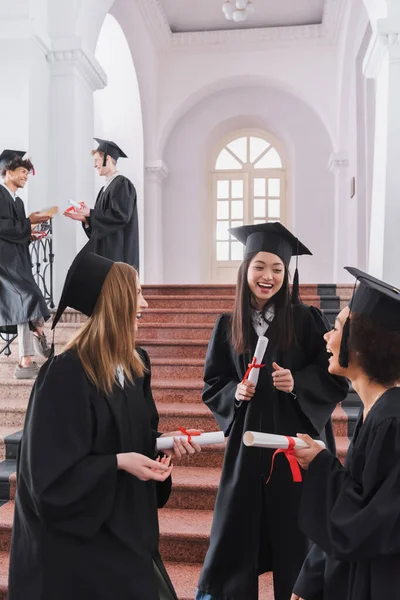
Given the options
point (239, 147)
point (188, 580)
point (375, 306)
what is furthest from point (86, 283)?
point (239, 147)

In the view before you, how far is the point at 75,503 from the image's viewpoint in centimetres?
177

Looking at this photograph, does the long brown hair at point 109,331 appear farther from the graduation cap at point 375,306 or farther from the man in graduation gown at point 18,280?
the man in graduation gown at point 18,280

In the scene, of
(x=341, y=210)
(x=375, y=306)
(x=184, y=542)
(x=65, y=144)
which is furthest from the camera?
(x=341, y=210)

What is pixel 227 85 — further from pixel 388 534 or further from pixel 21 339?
pixel 388 534

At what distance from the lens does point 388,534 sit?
4.95 ft

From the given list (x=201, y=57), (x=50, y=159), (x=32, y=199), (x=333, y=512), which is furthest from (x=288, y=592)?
(x=201, y=57)

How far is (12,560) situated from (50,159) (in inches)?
240

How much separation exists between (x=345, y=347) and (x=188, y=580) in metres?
2.18

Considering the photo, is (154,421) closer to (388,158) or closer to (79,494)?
(79,494)

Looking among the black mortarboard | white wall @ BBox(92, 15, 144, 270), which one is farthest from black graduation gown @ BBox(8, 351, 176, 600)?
white wall @ BBox(92, 15, 144, 270)

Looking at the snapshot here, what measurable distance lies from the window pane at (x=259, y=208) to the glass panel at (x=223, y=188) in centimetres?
68

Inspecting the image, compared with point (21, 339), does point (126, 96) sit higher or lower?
higher

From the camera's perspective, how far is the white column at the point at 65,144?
7.15 metres

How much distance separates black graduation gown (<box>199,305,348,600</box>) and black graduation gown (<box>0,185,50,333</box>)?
277 centimetres
